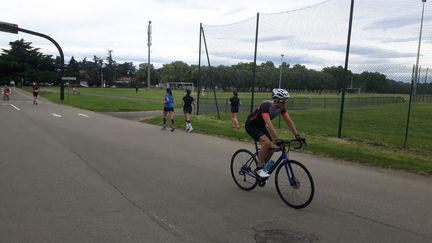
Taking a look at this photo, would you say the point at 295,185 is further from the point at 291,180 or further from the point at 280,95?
the point at 280,95

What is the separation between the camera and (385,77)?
13.3 meters

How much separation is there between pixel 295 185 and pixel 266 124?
95 cm

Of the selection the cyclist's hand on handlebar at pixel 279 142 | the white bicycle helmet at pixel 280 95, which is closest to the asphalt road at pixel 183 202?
the cyclist's hand on handlebar at pixel 279 142

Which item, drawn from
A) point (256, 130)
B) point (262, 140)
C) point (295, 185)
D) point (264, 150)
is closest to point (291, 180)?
point (295, 185)

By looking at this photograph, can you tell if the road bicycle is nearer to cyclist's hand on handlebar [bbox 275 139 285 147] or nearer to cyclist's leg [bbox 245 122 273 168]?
cyclist's hand on handlebar [bbox 275 139 285 147]

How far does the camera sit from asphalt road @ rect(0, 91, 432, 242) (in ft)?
15.7

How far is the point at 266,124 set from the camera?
5992 millimetres

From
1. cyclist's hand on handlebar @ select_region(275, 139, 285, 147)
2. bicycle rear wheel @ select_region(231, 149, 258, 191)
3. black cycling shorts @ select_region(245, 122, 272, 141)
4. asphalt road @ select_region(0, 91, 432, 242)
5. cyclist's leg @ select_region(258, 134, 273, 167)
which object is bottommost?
asphalt road @ select_region(0, 91, 432, 242)

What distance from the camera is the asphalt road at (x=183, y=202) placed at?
15.7 feet

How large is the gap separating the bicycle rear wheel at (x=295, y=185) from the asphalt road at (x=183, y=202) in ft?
0.49

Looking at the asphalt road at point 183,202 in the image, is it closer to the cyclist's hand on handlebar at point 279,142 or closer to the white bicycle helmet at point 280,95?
the cyclist's hand on handlebar at point 279,142

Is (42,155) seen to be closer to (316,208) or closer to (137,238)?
(137,238)

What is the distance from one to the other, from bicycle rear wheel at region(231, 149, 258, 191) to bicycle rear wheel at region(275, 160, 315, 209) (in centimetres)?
68

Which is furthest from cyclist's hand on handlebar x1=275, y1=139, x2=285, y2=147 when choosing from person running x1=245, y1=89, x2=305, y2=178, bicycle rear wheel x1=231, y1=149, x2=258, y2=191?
bicycle rear wheel x1=231, y1=149, x2=258, y2=191
